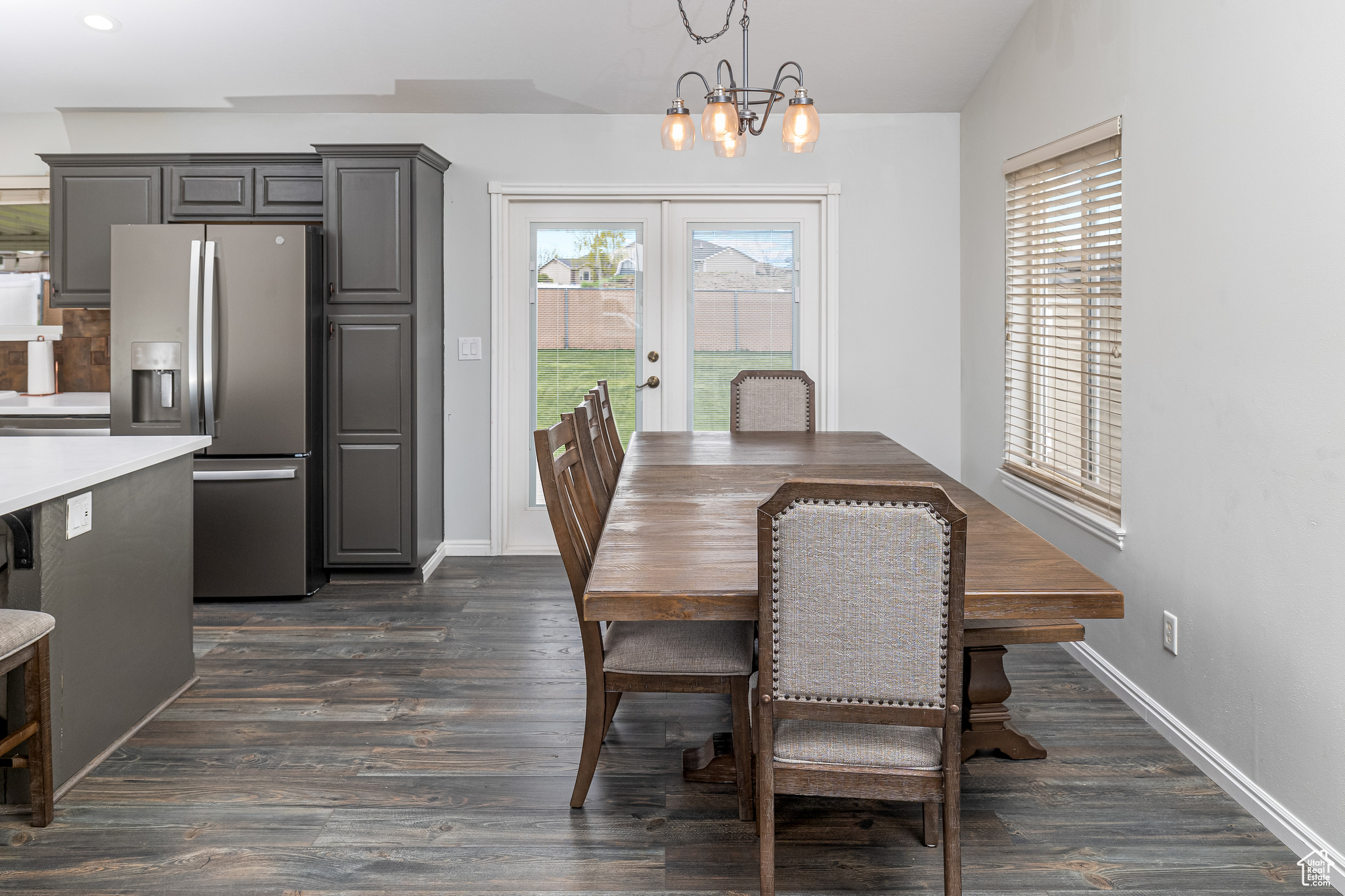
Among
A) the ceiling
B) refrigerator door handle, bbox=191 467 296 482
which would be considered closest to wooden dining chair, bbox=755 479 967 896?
the ceiling

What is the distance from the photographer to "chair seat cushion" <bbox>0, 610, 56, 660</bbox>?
1936 mm

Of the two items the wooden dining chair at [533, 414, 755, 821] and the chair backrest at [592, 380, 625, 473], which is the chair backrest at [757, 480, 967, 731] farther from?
the chair backrest at [592, 380, 625, 473]

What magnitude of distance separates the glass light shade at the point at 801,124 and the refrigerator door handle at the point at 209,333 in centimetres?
263

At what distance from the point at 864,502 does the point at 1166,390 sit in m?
1.62

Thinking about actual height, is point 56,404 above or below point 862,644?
above

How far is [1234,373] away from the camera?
225 centimetres

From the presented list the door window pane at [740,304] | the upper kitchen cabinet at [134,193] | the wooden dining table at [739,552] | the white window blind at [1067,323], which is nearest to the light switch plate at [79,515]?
the wooden dining table at [739,552]

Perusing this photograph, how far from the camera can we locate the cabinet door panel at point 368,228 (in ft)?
13.3

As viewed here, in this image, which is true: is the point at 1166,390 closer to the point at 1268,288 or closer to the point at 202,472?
the point at 1268,288

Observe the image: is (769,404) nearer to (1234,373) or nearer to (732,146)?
(732,146)

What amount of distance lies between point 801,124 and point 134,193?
341cm

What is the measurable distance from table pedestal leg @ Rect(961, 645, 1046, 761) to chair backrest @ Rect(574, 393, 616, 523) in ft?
3.53

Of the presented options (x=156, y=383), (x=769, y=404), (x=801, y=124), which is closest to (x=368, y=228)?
(x=156, y=383)

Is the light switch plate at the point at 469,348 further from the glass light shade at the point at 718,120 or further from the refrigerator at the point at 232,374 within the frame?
the glass light shade at the point at 718,120
